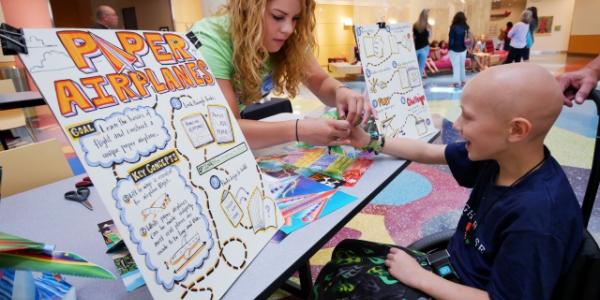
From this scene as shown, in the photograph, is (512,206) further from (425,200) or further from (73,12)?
(73,12)

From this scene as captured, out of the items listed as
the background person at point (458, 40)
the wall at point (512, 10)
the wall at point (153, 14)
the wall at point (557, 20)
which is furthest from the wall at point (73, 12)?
the wall at point (557, 20)

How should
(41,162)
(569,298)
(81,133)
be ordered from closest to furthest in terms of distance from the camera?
1. (81,133)
2. (569,298)
3. (41,162)

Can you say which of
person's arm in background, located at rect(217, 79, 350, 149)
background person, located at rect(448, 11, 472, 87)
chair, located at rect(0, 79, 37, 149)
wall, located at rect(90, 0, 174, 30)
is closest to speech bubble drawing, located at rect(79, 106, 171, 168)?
person's arm in background, located at rect(217, 79, 350, 149)

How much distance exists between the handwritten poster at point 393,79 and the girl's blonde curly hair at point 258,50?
0.66 feet

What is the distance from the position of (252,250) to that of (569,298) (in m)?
0.55

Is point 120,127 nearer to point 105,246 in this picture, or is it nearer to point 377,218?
point 105,246

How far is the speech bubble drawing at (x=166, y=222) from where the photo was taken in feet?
1.59

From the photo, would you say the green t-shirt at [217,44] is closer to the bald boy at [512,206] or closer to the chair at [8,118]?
the bald boy at [512,206]

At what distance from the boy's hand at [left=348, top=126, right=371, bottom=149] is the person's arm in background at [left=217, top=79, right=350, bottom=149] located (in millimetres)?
48

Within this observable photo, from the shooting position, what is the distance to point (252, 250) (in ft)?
2.14

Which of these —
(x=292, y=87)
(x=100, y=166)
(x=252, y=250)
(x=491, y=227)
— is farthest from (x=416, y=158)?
(x=100, y=166)

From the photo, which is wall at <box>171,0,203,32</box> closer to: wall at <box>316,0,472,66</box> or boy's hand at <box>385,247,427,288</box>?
wall at <box>316,0,472,66</box>

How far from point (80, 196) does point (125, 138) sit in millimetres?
623

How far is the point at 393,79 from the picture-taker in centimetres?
134
